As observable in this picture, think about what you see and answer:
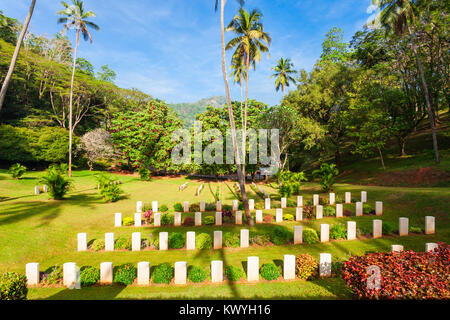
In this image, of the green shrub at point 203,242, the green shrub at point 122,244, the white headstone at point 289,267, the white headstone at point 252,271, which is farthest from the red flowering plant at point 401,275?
the green shrub at point 122,244

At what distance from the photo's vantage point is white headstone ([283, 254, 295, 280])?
703 cm

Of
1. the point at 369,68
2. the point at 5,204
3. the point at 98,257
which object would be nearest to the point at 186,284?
the point at 98,257

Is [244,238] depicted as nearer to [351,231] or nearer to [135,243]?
[135,243]

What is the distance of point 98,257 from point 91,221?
5.43m

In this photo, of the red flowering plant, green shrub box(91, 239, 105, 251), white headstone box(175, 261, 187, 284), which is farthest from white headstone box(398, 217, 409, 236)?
green shrub box(91, 239, 105, 251)

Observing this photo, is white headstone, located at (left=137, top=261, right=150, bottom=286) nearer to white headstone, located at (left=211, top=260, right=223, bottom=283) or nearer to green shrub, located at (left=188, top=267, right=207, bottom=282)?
green shrub, located at (left=188, top=267, right=207, bottom=282)

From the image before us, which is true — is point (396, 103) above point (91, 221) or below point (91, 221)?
above

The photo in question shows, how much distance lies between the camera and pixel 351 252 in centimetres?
897

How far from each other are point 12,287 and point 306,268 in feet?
26.5

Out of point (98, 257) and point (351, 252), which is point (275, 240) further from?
point (98, 257)

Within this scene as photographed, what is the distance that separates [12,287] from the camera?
505cm

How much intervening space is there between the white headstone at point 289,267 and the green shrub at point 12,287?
7199mm

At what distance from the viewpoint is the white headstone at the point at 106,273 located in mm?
6809

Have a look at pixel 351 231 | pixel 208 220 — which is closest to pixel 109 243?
pixel 208 220
